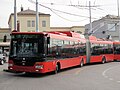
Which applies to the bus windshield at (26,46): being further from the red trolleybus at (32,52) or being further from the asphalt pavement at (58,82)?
the asphalt pavement at (58,82)

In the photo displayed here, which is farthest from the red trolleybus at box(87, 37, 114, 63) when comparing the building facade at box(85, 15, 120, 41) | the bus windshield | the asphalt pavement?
the building facade at box(85, 15, 120, 41)

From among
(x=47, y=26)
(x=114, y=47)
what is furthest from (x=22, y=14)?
(x=114, y=47)

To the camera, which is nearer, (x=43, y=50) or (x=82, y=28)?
(x=43, y=50)

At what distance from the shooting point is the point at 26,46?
1942 cm

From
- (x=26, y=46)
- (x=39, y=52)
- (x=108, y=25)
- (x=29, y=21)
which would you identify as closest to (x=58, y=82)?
(x=39, y=52)

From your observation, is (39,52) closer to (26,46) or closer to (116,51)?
(26,46)

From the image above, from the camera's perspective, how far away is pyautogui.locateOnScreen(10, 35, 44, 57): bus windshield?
19.2 m

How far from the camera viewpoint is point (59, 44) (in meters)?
22.6

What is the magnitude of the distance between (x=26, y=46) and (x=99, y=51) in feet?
58.6

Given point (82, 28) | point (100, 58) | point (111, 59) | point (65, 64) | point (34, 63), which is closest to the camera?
point (34, 63)

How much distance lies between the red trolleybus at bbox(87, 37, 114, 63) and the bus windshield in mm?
14401

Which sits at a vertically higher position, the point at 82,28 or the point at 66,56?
the point at 82,28

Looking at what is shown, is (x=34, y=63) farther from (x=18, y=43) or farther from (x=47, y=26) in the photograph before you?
(x=47, y=26)

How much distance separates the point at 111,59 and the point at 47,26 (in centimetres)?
5924
